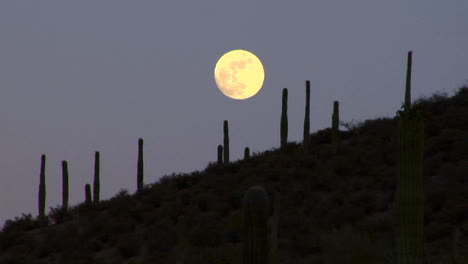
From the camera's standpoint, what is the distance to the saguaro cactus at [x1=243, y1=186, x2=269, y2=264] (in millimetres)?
11570

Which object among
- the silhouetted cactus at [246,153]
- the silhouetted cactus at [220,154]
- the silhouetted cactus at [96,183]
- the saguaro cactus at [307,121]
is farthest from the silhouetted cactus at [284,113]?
the silhouetted cactus at [96,183]

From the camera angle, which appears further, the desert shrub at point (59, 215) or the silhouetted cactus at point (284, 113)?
the desert shrub at point (59, 215)

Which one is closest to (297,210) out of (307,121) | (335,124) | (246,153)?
(307,121)

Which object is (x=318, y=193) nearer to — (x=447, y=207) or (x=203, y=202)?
(x=203, y=202)

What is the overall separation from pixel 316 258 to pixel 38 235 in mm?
16708

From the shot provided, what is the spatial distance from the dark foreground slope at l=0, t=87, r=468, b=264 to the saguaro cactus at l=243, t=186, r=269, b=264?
8.93 meters

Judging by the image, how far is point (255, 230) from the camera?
11.7 metres

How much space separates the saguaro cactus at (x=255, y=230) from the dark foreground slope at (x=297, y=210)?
8.93 metres

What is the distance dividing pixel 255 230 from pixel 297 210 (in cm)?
2007

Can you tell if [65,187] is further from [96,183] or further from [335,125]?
[335,125]

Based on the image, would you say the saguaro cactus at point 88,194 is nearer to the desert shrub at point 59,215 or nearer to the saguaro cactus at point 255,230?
the desert shrub at point 59,215

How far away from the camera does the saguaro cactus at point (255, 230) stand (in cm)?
1157

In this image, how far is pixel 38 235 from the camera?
1469 inches

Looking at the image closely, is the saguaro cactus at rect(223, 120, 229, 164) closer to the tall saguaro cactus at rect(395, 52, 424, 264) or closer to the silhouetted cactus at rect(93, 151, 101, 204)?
the silhouetted cactus at rect(93, 151, 101, 204)
